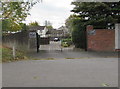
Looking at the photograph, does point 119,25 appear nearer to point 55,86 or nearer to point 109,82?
point 109,82

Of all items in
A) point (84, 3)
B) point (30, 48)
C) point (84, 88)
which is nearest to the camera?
point (84, 88)

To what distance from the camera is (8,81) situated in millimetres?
5461

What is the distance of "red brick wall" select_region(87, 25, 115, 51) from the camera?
51.6 feet

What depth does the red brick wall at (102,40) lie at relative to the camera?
1574 cm

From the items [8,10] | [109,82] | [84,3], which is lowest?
[109,82]

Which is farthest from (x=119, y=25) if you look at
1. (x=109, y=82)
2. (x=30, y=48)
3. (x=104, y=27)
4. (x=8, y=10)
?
(x=109, y=82)

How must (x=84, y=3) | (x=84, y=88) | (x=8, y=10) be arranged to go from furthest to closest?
(x=84, y=3) → (x=8, y=10) → (x=84, y=88)

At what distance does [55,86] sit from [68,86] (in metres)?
0.36

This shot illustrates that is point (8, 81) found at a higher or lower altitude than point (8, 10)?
lower

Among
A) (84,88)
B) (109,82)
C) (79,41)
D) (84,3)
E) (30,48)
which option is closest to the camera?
(84,88)

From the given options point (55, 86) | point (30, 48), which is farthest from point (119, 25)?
point (55, 86)

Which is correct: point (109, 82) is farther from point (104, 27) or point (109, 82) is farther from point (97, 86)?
point (104, 27)

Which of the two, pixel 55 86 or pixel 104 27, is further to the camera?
pixel 104 27

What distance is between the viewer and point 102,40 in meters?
15.8
